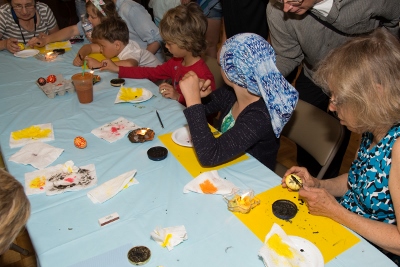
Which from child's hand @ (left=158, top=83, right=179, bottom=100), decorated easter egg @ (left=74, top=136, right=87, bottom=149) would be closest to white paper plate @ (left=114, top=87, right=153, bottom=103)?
child's hand @ (left=158, top=83, right=179, bottom=100)

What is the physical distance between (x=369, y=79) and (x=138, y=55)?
213 centimetres

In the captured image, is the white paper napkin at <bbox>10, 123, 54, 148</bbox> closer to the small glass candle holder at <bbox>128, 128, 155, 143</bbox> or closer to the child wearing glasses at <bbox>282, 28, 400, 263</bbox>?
the small glass candle holder at <bbox>128, 128, 155, 143</bbox>

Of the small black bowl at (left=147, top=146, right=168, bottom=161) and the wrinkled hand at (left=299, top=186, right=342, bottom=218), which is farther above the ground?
the wrinkled hand at (left=299, top=186, right=342, bottom=218)

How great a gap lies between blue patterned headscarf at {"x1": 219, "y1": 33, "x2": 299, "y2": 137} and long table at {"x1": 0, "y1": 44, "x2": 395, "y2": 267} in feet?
0.89

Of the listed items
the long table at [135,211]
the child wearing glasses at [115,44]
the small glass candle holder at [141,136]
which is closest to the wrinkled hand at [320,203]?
the long table at [135,211]

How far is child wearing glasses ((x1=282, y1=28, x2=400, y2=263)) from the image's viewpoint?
1.17 m

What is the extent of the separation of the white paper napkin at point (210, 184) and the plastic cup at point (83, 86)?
1040 mm

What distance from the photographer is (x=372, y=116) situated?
1.21 m

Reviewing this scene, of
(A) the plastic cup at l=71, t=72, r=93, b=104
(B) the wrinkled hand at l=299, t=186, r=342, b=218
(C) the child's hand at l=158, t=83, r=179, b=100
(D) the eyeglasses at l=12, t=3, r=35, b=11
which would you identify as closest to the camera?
(B) the wrinkled hand at l=299, t=186, r=342, b=218

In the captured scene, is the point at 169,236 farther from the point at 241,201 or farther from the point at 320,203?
the point at 320,203

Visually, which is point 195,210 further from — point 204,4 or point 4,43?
point 204,4

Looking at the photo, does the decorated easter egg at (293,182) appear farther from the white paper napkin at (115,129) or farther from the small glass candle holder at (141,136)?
the white paper napkin at (115,129)

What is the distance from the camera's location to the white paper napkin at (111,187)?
135 centimetres

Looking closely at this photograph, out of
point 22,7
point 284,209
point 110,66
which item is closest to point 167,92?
point 110,66
